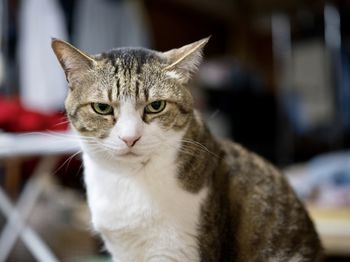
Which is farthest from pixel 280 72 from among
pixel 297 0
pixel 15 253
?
pixel 15 253

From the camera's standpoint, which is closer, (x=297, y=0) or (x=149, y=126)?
(x=149, y=126)

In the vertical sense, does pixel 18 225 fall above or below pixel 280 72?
below

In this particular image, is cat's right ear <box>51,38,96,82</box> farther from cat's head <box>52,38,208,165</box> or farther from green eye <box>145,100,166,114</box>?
green eye <box>145,100,166,114</box>

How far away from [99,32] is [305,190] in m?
1.08

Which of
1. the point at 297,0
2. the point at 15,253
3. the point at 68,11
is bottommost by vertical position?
the point at 15,253

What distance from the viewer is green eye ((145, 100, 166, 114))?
31.7 inches

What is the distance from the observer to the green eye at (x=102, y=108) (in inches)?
31.3

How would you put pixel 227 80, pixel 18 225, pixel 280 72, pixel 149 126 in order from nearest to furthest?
pixel 149 126 → pixel 18 225 → pixel 227 80 → pixel 280 72

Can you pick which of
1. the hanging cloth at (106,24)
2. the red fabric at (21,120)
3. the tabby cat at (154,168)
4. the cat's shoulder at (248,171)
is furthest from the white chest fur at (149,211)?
the hanging cloth at (106,24)

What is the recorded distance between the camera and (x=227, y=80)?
3.29m

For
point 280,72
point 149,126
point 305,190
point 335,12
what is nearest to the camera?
point 149,126

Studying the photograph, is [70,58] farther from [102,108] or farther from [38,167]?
[38,167]

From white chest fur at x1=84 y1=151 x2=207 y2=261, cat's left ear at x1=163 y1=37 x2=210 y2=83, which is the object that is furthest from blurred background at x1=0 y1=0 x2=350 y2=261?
cat's left ear at x1=163 y1=37 x2=210 y2=83

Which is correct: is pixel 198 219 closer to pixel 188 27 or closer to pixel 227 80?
pixel 227 80
